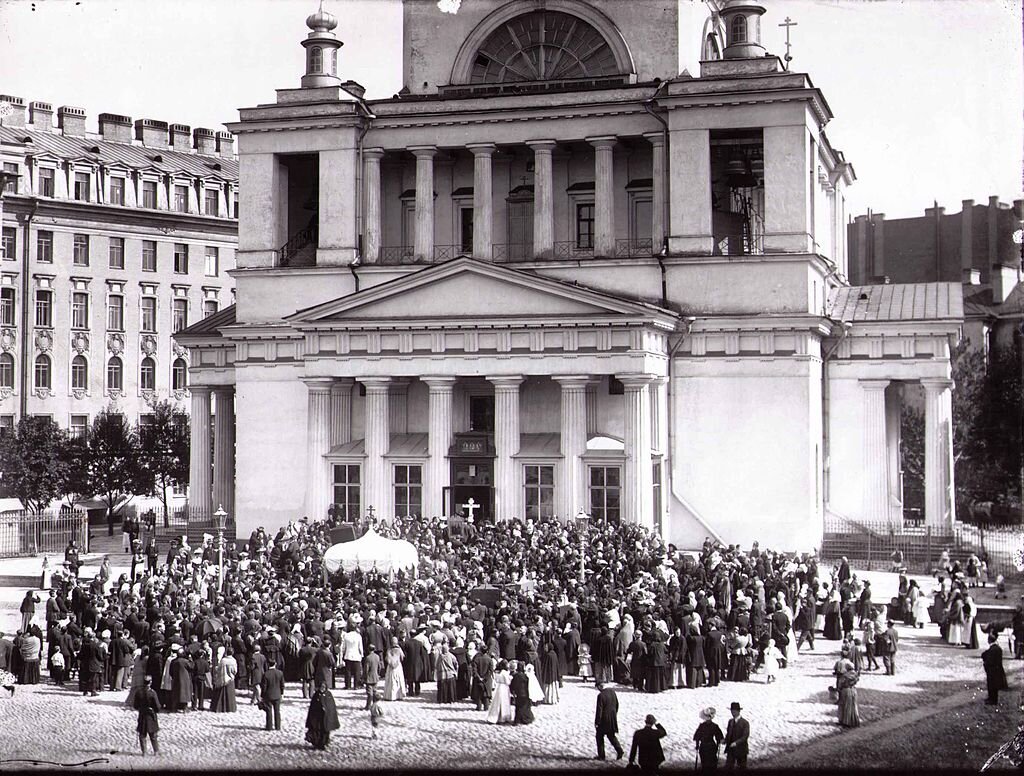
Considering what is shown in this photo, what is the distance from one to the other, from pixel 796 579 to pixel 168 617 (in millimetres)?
17193

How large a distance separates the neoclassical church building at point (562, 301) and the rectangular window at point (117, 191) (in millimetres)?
20700

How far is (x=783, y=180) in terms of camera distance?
154ft

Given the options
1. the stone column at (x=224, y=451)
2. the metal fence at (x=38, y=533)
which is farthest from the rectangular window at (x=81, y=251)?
the metal fence at (x=38, y=533)

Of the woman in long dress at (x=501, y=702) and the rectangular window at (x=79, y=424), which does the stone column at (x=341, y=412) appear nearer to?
the rectangular window at (x=79, y=424)

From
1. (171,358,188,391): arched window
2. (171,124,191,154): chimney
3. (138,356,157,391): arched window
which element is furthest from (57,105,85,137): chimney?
(171,358,188,391): arched window

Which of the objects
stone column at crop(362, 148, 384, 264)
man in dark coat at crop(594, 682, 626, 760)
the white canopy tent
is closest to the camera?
man in dark coat at crop(594, 682, 626, 760)

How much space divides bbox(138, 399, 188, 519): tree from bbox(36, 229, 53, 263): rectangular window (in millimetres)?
9554

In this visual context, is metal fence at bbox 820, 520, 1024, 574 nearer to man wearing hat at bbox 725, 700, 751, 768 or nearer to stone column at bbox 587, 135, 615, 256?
stone column at bbox 587, 135, 615, 256

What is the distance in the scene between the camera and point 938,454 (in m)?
48.2

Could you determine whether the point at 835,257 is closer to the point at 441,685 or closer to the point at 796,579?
the point at 796,579

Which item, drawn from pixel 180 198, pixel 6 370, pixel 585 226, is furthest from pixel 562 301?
pixel 180 198

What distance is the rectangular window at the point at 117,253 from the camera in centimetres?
7212

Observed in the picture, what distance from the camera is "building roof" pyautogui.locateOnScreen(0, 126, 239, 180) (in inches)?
2557

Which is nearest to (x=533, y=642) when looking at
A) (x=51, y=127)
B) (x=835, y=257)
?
(x=835, y=257)
